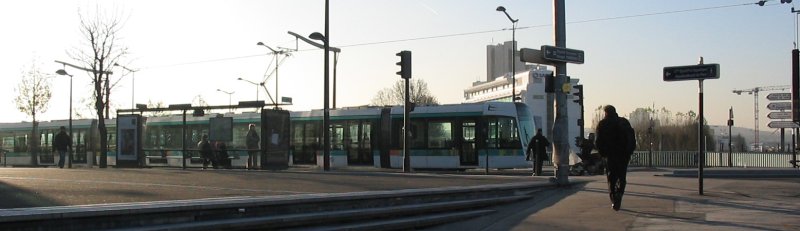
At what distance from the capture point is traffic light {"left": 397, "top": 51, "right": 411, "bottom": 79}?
2511cm

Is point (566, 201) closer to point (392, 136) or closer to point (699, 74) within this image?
point (699, 74)

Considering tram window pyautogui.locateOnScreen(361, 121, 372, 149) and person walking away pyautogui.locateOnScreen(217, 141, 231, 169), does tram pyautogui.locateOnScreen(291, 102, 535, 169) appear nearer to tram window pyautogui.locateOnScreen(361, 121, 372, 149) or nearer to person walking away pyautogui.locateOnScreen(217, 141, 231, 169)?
tram window pyautogui.locateOnScreen(361, 121, 372, 149)

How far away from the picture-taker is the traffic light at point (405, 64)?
2511 centimetres

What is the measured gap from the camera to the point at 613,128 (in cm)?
1165

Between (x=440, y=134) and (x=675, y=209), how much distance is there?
60.7ft

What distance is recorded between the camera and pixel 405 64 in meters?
25.2

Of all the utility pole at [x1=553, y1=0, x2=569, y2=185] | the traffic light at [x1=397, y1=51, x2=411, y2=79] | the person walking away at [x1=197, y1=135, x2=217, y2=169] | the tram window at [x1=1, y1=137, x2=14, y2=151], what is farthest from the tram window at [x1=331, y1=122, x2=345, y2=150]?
the tram window at [x1=1, y1=137, x2=14, y2=151]

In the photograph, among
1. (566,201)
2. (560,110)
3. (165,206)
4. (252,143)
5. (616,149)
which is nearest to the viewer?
(165,206)

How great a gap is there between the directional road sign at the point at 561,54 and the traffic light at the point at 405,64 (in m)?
9.58

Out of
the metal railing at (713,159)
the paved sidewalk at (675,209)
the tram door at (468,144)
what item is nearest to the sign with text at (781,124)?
the metal railing at (713,159)

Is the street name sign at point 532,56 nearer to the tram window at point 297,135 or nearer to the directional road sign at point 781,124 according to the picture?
the tram window at point 297,135

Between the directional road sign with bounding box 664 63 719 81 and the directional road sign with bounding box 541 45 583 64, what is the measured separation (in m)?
2.33

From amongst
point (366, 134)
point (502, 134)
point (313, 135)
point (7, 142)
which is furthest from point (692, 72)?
point (7, 142)

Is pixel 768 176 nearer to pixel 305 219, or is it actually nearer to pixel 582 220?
pixel 582 220
